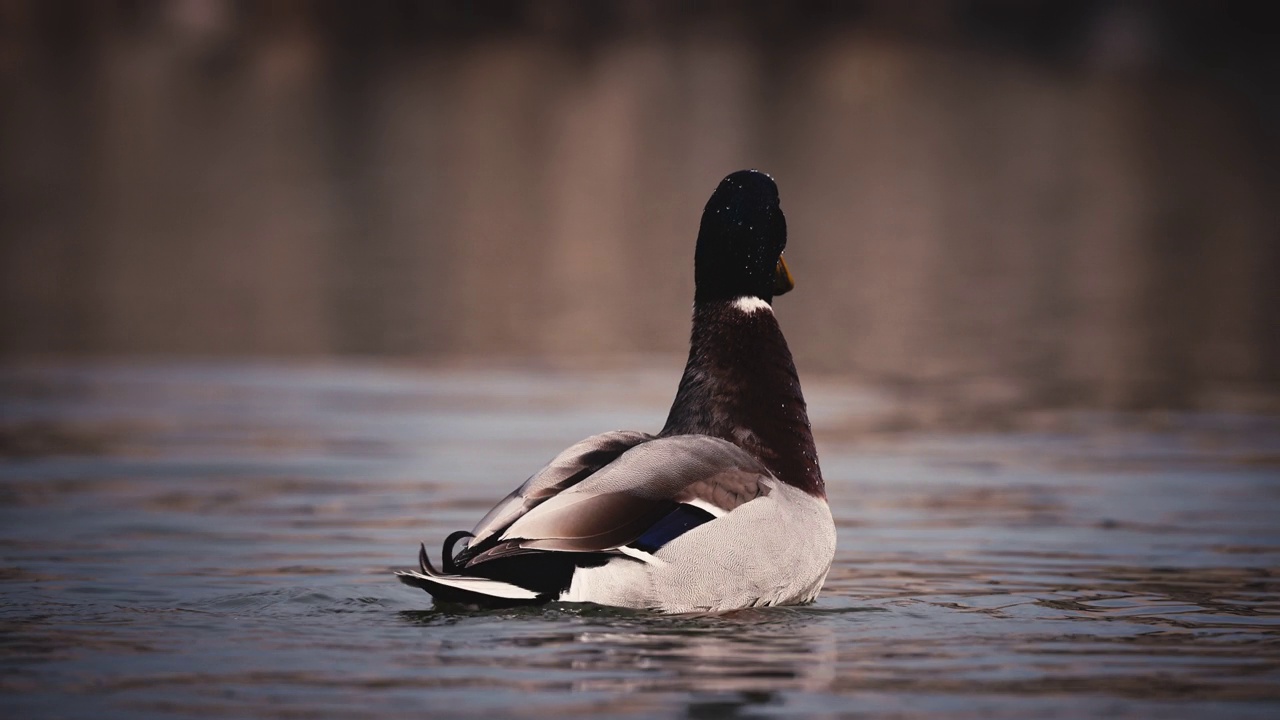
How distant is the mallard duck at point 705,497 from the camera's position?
7699 mm

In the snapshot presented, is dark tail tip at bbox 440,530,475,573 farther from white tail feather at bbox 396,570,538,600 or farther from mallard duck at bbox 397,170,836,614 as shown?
white tail feather at bbox 396,570,538,600

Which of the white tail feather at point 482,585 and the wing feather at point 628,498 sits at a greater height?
the wing feather at point 628,498

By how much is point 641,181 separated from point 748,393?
40130mm

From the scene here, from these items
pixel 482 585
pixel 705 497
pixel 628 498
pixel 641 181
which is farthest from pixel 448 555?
pixel 641 181

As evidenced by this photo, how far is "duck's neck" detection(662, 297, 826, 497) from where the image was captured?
8.71 meters

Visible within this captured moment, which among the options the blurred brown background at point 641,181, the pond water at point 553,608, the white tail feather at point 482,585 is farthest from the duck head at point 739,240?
the blurred brown background at point 641,181

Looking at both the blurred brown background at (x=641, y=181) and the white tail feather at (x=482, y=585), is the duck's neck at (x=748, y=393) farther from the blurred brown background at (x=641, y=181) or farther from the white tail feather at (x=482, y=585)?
the blurred brown background at (x=641, y=181)

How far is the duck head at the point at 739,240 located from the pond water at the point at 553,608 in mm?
1304

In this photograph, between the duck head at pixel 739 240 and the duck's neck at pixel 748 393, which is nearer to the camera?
the duck's neck at pixel 748 393

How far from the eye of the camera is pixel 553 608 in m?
7.86

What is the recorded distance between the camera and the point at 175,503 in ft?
38.0

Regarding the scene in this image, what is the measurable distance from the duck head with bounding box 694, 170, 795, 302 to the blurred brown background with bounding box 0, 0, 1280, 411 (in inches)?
291

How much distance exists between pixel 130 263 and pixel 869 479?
18.0 metres

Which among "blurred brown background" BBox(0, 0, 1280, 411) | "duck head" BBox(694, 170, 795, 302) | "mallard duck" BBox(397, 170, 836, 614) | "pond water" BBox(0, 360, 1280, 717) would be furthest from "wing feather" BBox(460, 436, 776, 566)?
"blurred brown background" BBox(0, 0, 1280, 411)
